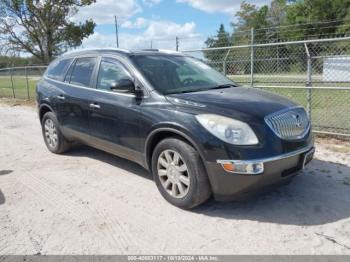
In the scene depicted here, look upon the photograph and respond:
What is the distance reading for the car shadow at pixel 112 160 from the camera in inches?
212

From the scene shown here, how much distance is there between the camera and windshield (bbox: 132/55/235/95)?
4.55 meters

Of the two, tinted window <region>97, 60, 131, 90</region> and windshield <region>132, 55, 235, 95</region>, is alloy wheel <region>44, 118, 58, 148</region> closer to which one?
tinted window <region>97, 60, 131, 90</region>

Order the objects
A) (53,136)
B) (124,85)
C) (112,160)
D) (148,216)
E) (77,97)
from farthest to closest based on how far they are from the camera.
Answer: (53,136)
(112,160)
(77,97)
(124,85)
(148,216)

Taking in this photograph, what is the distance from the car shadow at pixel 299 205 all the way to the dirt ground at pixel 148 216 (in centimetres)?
1

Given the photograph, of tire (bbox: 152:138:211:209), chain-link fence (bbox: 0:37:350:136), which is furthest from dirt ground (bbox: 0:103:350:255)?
chain-link fence (bbox: 0:37:350:136)

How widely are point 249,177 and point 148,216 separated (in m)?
1.17

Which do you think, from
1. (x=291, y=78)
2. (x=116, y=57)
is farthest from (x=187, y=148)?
(x=291, y=78)

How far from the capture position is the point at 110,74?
503 cm

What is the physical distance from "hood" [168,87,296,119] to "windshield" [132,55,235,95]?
0.25 metres

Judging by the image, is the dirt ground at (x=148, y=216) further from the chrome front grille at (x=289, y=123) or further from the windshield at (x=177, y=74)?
the windshield at (x=177, y=74)

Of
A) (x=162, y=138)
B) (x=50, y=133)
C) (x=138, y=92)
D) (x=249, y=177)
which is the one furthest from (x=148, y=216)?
(x=50, y=133)

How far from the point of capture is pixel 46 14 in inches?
1427

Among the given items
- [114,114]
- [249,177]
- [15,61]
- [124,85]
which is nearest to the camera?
[249,177]

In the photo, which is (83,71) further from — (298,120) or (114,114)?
(298,120)
